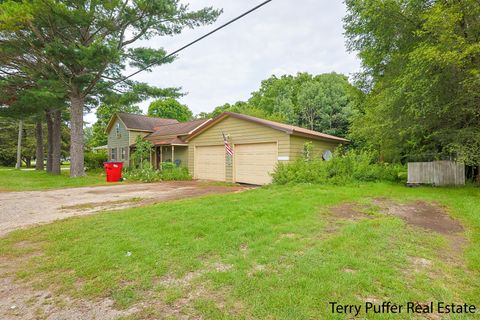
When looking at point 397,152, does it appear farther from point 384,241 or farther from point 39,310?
point 39,310

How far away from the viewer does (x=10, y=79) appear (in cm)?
1432

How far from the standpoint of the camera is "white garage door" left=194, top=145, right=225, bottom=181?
12719 mm

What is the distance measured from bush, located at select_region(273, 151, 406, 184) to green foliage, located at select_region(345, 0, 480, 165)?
1.74 meters

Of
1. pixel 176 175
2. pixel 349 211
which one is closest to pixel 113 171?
pixel 176 175

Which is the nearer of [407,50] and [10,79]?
[407,50]

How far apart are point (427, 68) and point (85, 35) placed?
52.9ft

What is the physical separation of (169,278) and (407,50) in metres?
11.3

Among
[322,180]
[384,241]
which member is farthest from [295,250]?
[322,180]

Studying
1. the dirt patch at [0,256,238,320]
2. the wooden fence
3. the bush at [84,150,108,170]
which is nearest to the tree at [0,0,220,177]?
the bush at [84,150,108,170]

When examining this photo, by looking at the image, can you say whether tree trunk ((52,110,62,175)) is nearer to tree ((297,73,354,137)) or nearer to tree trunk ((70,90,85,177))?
tree trunk ((70,90,85,177))

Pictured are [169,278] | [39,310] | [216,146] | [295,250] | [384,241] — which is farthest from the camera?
[216,146]

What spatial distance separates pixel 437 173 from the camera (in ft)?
28.8

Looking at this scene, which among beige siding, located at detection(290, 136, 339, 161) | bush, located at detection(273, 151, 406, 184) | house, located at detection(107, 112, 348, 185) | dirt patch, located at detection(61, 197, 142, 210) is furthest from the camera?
house, located at detection(107, 112, 348, 185)

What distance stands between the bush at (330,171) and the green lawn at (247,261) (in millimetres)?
3885
